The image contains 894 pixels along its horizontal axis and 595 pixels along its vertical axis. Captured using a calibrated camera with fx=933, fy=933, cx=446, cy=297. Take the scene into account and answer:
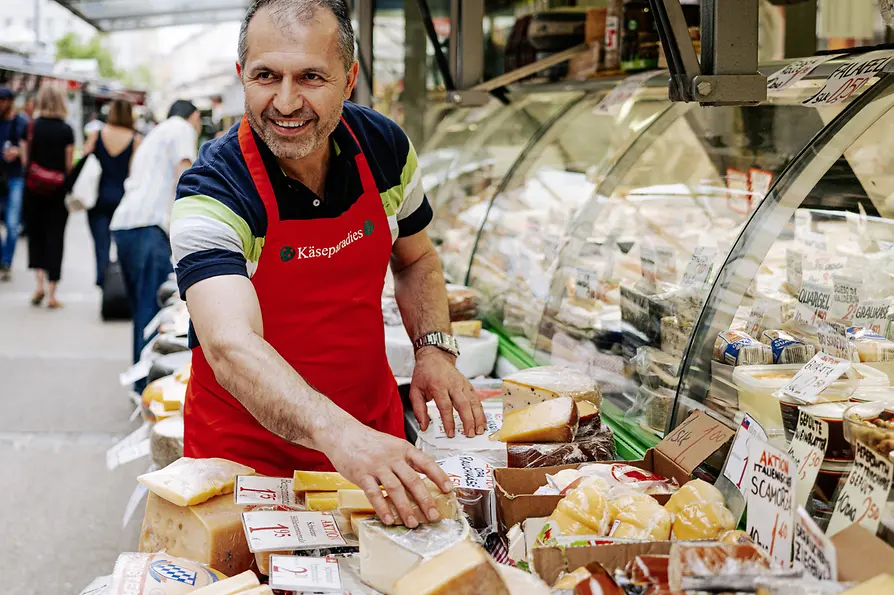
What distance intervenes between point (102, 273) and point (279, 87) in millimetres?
7345

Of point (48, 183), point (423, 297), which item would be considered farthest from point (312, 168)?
point (48, 183)

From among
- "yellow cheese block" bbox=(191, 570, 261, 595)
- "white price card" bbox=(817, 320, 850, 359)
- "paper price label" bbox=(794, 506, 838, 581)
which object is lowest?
"yellow cheese block" bbox=(191, 570, 261, 595)

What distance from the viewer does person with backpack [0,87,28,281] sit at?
35.7 ft

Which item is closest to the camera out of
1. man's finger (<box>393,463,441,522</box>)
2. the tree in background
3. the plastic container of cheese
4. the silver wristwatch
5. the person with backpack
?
man's finger (<box>393,463,441,522</box>)

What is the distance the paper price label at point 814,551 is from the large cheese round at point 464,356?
6.54ft

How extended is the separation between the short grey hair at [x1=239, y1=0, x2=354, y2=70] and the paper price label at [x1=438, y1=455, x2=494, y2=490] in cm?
92

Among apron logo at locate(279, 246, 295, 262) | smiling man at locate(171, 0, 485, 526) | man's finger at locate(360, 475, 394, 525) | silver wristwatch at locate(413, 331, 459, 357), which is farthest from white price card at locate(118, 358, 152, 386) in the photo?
man's finger at locate(360, 475, 394, 525)

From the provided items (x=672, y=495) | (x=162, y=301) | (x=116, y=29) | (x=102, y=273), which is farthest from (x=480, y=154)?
(x=116, y=29)

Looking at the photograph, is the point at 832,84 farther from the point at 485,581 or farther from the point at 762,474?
the point at 485,581

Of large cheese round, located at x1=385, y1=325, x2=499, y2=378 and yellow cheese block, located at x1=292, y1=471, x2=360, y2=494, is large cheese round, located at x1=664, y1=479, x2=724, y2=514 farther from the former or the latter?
large cheese round, located at x1=385, y1=325, x2=499, y2=378

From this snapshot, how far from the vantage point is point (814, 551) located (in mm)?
1282

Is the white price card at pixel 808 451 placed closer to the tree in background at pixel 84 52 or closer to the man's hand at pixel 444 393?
the man's hand at pixel 444 393

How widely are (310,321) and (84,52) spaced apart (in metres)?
48.6

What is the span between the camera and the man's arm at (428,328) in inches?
89.9
